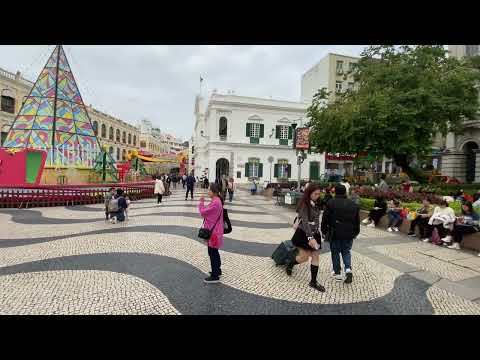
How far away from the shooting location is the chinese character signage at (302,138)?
44.2 ft

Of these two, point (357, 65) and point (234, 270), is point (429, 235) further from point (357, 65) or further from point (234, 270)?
point (357, 65)

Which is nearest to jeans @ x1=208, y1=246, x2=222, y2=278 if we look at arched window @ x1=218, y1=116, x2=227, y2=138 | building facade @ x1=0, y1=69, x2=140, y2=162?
arched window @ x1=218, y1=116, x2=227, y2=138

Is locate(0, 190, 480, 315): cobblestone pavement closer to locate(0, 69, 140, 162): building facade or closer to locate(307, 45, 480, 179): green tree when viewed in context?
locate(307, 45, 480, 179): green tree

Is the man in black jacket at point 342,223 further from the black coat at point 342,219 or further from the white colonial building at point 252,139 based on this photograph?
the white colonial building at point 252,139

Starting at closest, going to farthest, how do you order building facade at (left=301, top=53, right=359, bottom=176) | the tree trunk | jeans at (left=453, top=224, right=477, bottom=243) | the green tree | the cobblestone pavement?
1. the cobblestone pavement
2. jeans at (left=453, top=224, right=477, bottom=243)
3. the green tree
4. the tree trunk
5. building facade at (left=301, top=53, right=359, bottom=176)

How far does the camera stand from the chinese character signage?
1346cm

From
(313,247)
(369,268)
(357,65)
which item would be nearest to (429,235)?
(369,268)

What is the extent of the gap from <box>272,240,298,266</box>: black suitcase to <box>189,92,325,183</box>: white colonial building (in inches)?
1016

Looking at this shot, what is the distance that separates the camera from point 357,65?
18016 mm

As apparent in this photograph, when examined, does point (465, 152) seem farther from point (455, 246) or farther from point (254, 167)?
point (455, 246)

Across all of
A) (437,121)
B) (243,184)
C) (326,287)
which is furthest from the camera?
(243,184)

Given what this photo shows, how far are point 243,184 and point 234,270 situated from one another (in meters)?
25.9

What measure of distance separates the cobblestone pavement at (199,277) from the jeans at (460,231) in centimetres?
57
